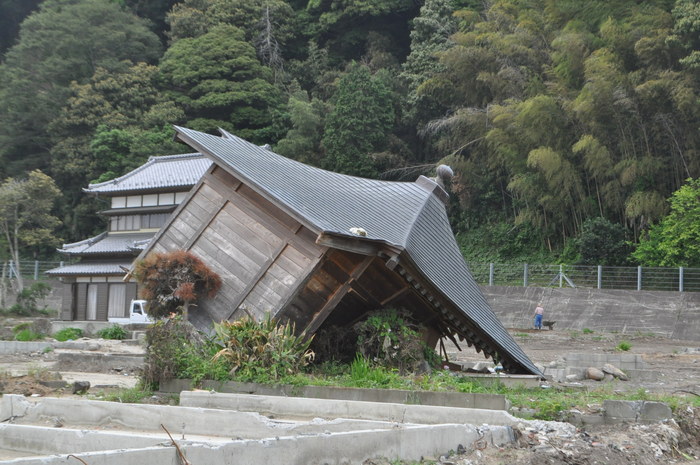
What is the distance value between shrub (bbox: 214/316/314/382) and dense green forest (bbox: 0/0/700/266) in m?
28.7

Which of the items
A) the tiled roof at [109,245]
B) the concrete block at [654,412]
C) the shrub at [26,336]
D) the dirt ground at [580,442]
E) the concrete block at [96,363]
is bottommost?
the shrub at [26,336]

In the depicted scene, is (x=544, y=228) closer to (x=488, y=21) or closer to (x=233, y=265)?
(x=488, y=21)

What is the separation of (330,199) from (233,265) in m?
2.04

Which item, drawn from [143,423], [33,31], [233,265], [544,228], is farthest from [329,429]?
[33,31]

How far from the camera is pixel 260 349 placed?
1183 centimetres

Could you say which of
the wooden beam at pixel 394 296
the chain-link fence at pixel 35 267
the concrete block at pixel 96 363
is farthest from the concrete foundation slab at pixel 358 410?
the chain-link fence at pixel 35 267

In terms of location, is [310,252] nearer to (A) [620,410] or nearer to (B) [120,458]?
(A) [620,410]

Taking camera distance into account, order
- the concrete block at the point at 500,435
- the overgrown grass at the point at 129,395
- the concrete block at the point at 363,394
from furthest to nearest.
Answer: the overgrown grass at the point at 129,395
the concrete block at the point at 363,394
the concrete block at the point at 500,435

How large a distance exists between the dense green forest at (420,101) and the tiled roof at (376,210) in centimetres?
2421

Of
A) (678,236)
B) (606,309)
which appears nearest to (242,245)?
(606,309)

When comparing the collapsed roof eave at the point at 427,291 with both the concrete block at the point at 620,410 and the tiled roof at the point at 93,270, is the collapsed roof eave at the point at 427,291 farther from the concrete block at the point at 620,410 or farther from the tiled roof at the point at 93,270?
the tiled roof at the point at 93,270

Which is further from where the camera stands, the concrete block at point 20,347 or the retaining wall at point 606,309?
the retaining wall at point 606,309

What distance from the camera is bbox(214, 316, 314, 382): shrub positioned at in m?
11.6

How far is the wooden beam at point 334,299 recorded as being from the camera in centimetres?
1306
